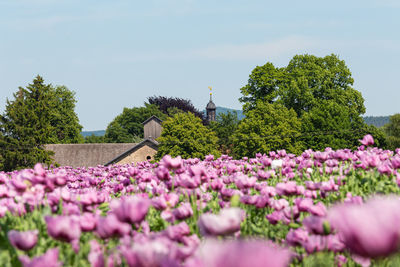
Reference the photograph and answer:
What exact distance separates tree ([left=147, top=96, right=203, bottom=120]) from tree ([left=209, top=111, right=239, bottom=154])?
1016 centimetres

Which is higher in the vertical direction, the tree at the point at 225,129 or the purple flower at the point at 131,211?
the tree at the point at 225,129

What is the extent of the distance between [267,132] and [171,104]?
167 ft

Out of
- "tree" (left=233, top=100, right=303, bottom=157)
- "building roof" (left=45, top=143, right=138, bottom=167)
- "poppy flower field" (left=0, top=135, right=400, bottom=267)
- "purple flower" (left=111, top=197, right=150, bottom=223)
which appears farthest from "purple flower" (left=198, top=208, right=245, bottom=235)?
"building roof" (left=45, top=143, right=138, bottom=167)

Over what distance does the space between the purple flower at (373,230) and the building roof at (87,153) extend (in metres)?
65.4

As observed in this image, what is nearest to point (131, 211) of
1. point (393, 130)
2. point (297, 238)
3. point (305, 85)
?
point (297, 238)

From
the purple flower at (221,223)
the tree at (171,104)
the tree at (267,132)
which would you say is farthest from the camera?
the tree at (171,104)

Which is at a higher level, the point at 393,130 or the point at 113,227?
the point at 393,130

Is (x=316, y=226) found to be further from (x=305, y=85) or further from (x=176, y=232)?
(x=305, y=85)

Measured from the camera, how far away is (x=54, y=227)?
2709 mm

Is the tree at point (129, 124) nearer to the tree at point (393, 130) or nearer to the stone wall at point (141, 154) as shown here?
the stone wall at point (141, 154)

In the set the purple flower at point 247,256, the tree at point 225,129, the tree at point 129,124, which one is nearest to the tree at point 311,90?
the tree at point 225,129

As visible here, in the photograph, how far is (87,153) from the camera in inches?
2662

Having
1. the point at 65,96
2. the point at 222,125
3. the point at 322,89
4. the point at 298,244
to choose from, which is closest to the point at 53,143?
the point at 65,96

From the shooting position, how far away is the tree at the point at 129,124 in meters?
92.2
